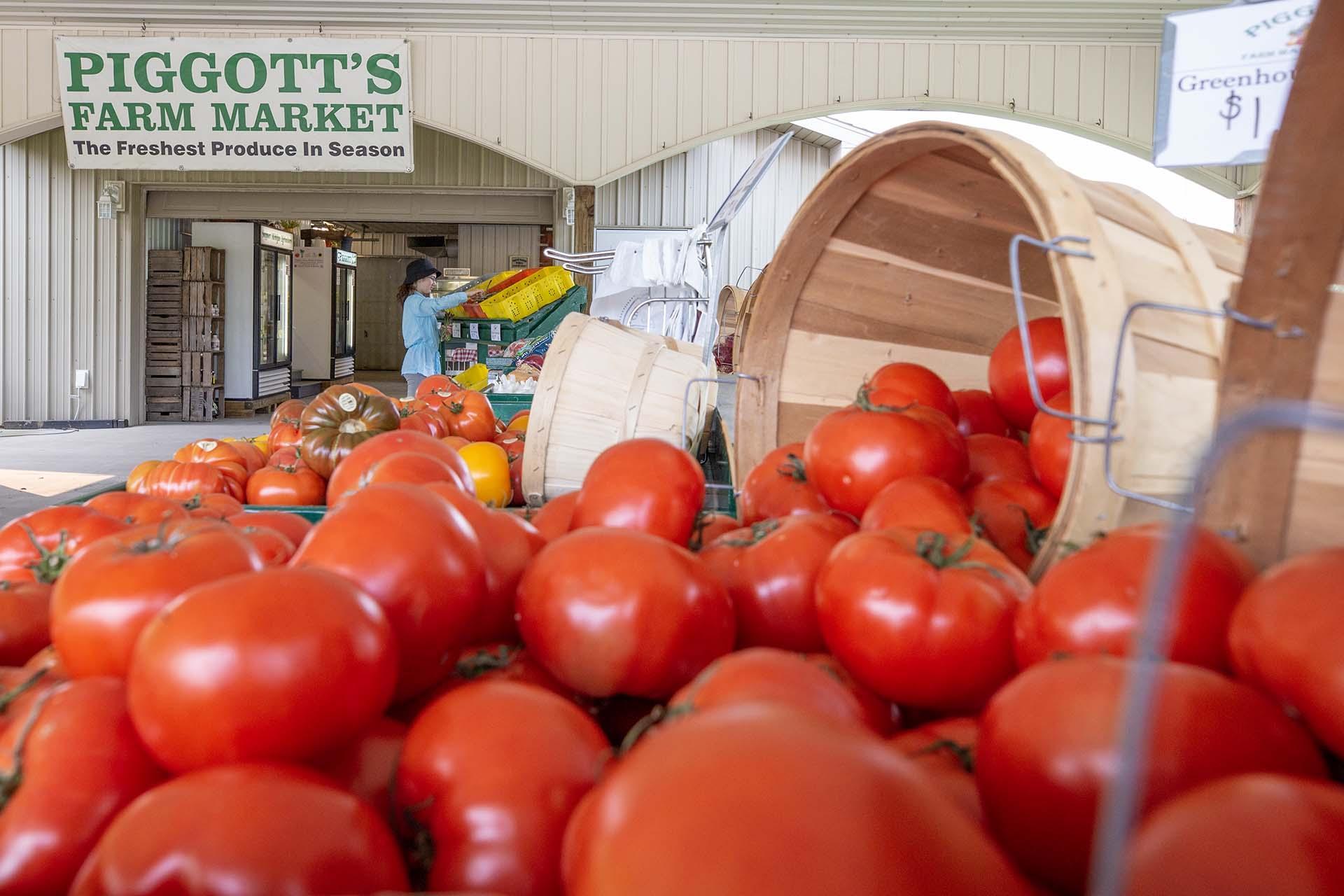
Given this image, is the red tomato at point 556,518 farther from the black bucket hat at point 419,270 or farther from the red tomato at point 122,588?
the black bucket hat at point 419,270

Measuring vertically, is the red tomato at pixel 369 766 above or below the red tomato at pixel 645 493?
below

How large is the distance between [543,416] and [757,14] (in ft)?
20.4

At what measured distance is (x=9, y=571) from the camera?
4.60ft

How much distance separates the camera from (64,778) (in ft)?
2.44

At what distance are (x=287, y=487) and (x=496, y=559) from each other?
2.11 metres

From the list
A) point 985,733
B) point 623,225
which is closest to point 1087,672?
point 985,733

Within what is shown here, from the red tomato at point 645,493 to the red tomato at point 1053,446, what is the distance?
47cm

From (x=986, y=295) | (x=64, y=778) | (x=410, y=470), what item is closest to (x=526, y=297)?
(x=986, y=295)

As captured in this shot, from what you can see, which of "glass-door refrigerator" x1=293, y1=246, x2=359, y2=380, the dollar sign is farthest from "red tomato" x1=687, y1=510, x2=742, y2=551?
"glass-door refrigerator" x1=293, y1=246, x2=359, y2=380

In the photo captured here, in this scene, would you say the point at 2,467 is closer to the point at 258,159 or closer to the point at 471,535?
the point at 258,159

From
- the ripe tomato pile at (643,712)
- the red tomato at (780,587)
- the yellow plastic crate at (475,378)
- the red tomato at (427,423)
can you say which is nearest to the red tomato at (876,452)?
the ripe tomato pile at (643,712)

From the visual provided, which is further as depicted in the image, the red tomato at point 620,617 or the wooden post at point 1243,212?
the wooden post at point 1243,212

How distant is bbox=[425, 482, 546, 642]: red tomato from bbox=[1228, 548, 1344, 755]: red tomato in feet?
2.30

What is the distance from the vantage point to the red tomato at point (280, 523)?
1.42 metres
